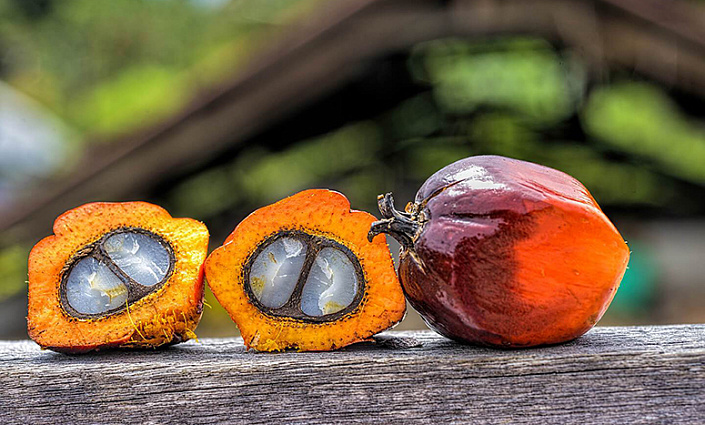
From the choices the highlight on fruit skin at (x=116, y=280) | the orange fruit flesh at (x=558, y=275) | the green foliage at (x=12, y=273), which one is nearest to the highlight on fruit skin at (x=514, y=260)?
the orange fruit flesh at (x=558, y=275)

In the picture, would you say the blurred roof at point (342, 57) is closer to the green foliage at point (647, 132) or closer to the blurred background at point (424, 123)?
the blurred background at point (424, 123)

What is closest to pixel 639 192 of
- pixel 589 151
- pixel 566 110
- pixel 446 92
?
pixel 589 151

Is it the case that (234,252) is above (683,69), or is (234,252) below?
below

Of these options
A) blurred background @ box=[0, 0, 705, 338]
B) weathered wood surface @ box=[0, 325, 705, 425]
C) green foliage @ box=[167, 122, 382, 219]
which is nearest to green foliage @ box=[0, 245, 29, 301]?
blurred background @ box=[0, 0, 705, 338]

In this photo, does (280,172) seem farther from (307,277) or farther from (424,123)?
(307,277)

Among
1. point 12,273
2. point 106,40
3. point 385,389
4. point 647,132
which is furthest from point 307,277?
point 106,40

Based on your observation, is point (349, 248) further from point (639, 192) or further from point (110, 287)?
point (639, 192)
